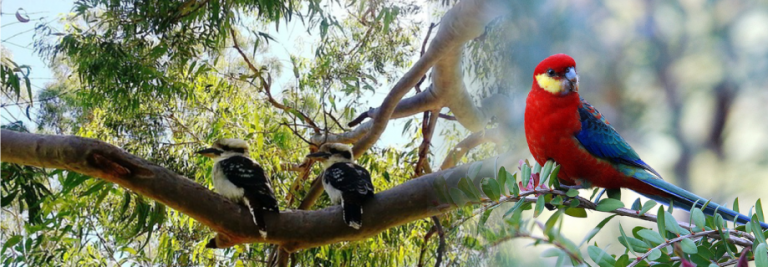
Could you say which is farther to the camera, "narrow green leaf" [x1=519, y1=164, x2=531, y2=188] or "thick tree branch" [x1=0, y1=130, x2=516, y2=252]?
"thick tree branch" [x1=0, y1=130, x2=516, y2=252]

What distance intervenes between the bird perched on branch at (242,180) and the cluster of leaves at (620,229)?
643mm

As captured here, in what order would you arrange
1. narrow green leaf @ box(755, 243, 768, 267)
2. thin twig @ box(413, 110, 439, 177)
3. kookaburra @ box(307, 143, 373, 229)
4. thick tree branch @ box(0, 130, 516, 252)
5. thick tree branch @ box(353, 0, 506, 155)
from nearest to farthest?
narrow green leaf @ box(755, 243, 768, 267) < thick tree branch @ box(353, 0, 506, 155) < thick tree branch @ box(0, 130, 516, 252) < kookaburra @ box(307, 143, 373, 229) < thin twig @ box(413, 110, 439, 177)

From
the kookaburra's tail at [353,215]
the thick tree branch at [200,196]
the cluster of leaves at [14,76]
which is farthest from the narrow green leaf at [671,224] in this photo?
the cluster of leaves at [14,76]

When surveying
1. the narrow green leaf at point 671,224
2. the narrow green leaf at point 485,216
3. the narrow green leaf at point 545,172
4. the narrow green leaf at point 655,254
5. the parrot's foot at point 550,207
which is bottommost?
the narrow green leaf at point 655,254

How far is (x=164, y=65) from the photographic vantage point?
160 centimetres

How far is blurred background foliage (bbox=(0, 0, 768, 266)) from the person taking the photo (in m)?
0.31

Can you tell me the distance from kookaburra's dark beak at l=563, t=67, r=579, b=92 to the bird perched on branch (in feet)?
2.16

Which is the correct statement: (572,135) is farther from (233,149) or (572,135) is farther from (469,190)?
(233,149)

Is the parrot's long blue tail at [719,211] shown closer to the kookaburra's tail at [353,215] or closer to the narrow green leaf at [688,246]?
the narrow green leaf at [688,246]

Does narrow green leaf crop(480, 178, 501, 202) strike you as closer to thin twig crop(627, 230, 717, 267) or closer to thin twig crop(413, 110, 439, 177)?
thin twig crop(627, 230, 717, 267)

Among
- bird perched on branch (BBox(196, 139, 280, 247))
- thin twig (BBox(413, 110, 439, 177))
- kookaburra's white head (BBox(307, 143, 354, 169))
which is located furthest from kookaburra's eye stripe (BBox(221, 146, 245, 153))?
thin twig (BBox(413, 110, 439, 177))

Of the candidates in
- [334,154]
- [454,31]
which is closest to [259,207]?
[334,154]

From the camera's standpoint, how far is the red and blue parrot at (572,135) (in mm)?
330

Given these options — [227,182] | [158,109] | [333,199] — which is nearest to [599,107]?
[333,199]
